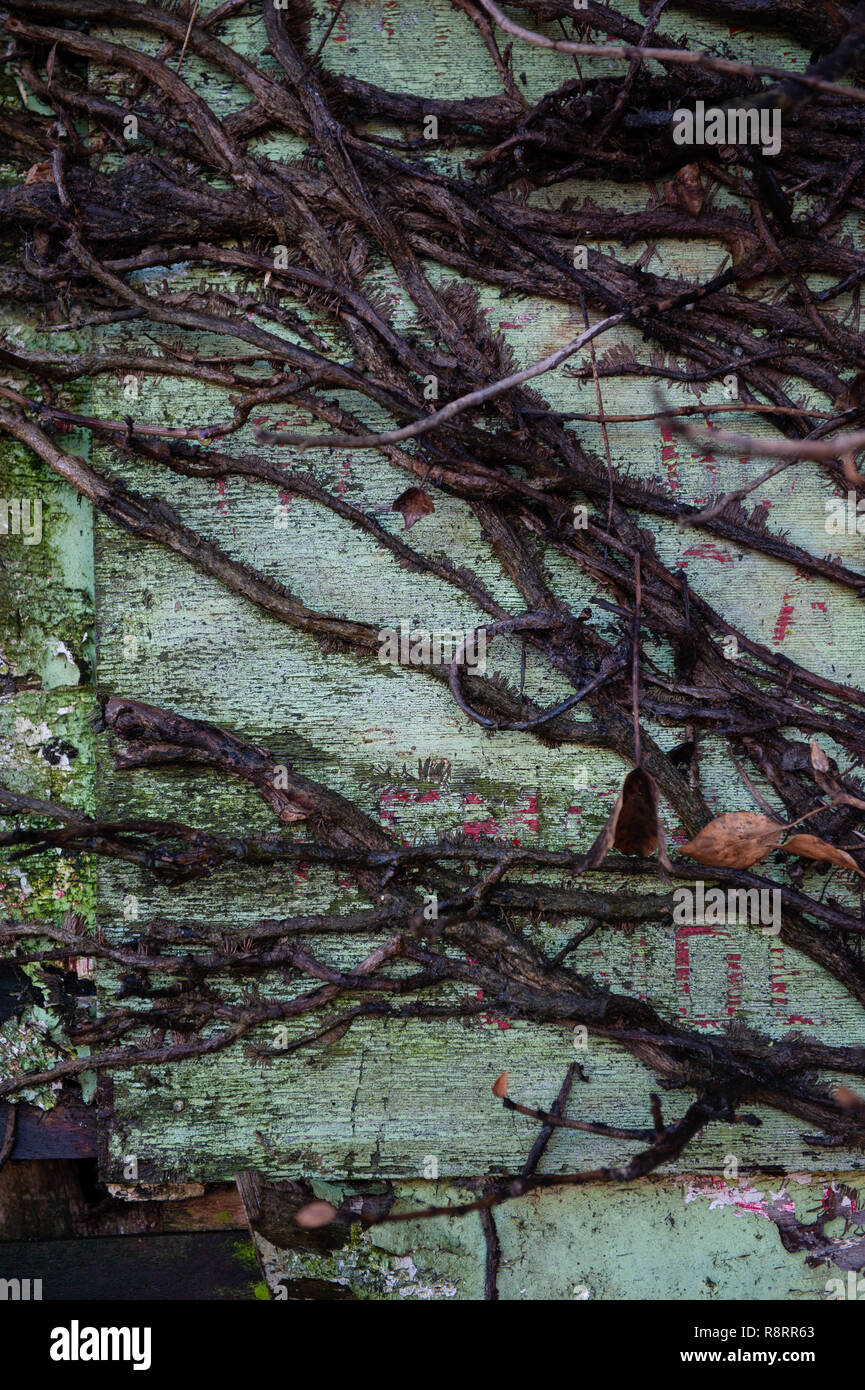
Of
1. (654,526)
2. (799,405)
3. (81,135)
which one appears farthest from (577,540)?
(81,135)

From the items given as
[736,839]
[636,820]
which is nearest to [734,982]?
[736,839]

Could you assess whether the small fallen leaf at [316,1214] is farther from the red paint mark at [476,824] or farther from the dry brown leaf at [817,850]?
the dry brown leaf at [817,850]

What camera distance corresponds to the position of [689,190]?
2412 millimetres

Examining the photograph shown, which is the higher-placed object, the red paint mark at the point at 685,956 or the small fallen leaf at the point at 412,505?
the small fallen leaf at the point at 412,505

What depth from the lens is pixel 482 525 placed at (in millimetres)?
2391

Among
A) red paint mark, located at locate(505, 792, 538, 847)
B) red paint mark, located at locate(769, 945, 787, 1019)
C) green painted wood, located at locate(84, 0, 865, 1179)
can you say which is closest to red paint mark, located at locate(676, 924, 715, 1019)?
green painted wood, located at locate(84, 0, 865, 1179)

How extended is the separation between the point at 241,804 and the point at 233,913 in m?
0.26

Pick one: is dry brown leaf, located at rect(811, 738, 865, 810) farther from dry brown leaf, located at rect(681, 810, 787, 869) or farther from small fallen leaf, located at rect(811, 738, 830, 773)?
dry brown leaf, located at rect(681, 810, 787, 869)

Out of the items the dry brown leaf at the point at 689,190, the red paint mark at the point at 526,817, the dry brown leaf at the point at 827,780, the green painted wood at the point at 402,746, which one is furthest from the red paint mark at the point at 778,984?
the dry brown leaf at the point at 689,190

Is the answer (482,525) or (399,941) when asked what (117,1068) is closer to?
(399,941)

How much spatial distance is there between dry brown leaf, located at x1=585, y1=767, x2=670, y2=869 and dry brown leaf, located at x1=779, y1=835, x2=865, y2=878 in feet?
1.05

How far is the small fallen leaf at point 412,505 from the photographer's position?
2.40m

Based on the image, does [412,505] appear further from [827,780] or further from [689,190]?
[827,780]

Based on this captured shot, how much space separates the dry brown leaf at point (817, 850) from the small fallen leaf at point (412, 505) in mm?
1186
